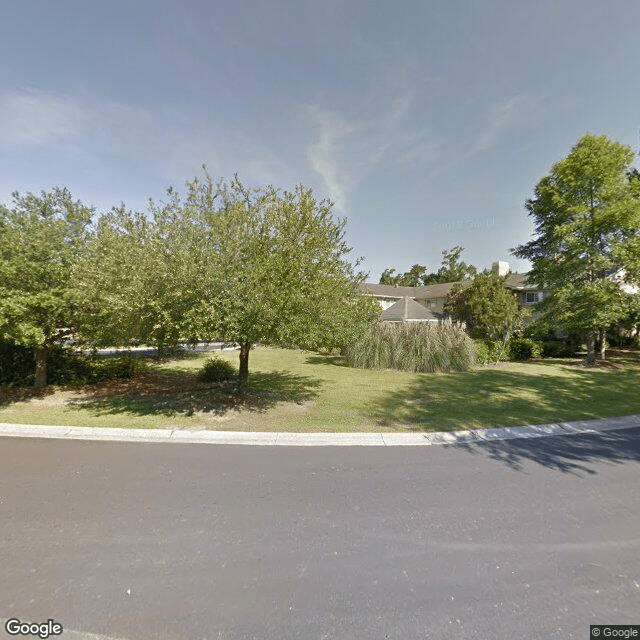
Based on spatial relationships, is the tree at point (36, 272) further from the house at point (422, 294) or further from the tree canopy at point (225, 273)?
the house at point (422, 294)

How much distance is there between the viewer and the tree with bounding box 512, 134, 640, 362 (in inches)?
650

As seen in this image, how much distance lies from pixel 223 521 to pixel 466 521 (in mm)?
2682

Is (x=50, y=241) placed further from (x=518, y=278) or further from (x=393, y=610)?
(x=518, y=278)

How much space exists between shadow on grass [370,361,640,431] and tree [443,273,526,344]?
300 inches

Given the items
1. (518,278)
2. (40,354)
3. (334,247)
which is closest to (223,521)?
(334,247)

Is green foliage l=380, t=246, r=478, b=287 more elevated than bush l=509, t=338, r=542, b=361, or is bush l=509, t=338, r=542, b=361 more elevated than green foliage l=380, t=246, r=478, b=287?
green foliage l=380, t=246, r=478, b=287

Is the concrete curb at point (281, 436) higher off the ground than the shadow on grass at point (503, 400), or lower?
lower

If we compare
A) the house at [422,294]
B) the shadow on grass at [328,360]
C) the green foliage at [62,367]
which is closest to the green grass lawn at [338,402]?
the green foliage at [62,367]

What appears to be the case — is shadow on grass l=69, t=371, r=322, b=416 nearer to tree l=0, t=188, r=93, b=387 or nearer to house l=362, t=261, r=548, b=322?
tree l=0, t=188, r=93, b=387

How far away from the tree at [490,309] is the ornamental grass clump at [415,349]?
6742 millimetres

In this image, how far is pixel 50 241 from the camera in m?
8.21

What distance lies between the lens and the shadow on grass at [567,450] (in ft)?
16.9

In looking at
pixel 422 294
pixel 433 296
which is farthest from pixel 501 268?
pixel 422 294

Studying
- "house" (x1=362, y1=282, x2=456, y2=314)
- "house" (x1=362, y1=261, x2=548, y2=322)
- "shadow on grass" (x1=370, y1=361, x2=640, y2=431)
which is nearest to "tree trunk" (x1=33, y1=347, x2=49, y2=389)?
"shadow on grass" (x1=370, y1=361, x2=640, y2=431)
